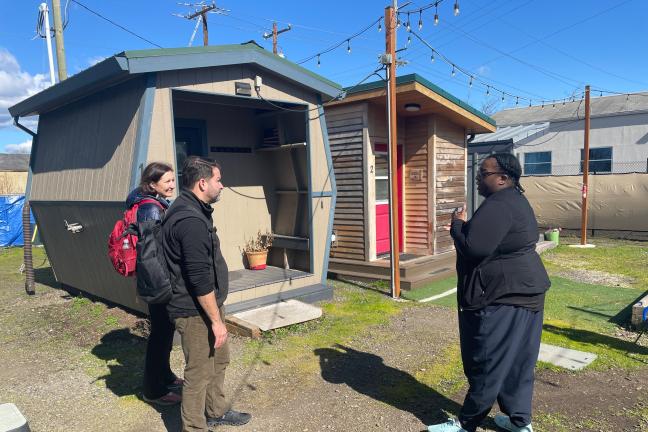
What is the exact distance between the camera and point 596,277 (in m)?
7.89

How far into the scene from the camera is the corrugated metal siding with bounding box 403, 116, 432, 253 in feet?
28.0

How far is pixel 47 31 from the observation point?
1366 cm

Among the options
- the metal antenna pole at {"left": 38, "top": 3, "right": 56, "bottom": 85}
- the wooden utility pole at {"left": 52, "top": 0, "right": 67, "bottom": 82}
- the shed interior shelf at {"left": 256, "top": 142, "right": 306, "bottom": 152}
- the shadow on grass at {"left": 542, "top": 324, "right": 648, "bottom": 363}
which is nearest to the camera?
the shadow on grass at {"left": 542, "top": 324, "right": 648, "bottom": 363}

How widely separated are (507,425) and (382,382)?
3.67 ft

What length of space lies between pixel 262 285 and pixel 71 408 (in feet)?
8.93

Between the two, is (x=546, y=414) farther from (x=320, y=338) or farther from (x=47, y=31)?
(x=47, y=31)

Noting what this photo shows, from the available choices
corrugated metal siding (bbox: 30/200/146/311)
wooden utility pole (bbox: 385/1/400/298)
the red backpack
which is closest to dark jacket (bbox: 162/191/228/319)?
the red backpack

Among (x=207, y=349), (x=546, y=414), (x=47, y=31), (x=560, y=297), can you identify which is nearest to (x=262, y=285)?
(x=207, y=349)

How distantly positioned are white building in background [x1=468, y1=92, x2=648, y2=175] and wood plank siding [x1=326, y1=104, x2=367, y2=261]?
10.1 m

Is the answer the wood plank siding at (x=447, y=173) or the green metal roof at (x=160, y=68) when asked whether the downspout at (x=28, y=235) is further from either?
the wood plank siding at (x=447, y=173)

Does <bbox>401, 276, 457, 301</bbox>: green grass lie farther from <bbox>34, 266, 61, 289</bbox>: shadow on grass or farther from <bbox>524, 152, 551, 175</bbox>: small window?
<bbox>524, 152, 551, 175</bbox>: small window

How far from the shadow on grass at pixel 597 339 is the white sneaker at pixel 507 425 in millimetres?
2146

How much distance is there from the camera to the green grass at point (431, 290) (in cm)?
673

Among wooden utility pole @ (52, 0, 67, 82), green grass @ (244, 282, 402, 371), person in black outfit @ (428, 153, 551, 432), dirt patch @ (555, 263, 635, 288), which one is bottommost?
dirt patch @ (555, 263, 635, 288)
